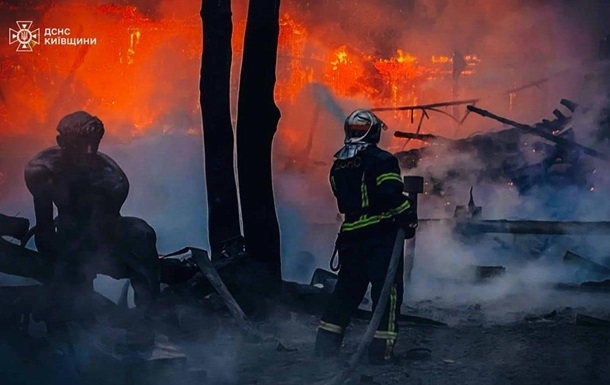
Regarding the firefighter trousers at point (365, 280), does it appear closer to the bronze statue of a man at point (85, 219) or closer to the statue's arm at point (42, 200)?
the bronze statue of a man at point (85, 219)

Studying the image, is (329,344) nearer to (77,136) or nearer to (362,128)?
(362,128)

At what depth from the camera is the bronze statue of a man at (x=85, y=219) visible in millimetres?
7344

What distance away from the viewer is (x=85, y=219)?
7480mm

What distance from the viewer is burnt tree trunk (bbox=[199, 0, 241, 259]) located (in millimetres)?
8727

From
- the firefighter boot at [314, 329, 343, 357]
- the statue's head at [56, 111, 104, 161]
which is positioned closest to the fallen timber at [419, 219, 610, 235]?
the firefighter boot at [314, 329, 343, 357]

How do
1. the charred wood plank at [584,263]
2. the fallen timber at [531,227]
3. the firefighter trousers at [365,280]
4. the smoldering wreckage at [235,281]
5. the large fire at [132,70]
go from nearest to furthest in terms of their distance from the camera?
the smoldering wreckage at [235,281]
the firefighter trousers at [365,280]
the fallen timber at [531,227]
the charred wood plank at [584,263]
the large fire at [132,70]

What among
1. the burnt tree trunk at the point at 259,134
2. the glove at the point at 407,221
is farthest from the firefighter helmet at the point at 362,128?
the burnt tree trunk at the point at 259,134

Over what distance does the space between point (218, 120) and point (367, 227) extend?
9.30 feet

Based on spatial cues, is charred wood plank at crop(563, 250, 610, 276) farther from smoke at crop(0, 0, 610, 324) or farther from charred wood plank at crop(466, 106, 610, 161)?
charred wood plank at crop(466, 106, 610, 161)

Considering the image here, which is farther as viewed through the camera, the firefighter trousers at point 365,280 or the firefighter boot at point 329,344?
the firefighter boot at point 329,344

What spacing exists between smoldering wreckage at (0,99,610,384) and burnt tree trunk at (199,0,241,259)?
0.37 meters

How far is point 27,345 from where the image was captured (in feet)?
21.1

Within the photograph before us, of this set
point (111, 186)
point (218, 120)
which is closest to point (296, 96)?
point (218, 120)

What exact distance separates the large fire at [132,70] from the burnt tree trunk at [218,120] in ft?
11.8
